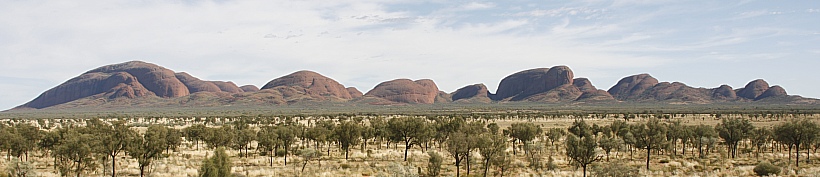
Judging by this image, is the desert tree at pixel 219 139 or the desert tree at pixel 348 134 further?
the desert tree at pixel 219 139

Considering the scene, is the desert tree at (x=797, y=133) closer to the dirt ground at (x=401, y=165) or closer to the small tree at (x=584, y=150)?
the dirt ground at (x=401, y=165)

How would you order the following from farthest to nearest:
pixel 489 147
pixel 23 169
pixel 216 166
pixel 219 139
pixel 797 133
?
1. pixel 219 139
2. pixel 797 133
3. pixel 489 147
4. pixel 23 169
5. pixel 216 166

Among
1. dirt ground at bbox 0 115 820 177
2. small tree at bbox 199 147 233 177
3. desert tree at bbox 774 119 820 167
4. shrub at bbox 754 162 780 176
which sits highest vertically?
desert tree at bbox 774 119 820 167

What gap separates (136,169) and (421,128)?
22223mm

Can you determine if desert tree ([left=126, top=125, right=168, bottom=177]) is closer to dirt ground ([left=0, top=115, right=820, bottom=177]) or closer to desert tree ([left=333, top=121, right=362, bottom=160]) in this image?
dirt ground ([left=0, top=115, right=820, bottom=177])

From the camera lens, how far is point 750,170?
1287 inches

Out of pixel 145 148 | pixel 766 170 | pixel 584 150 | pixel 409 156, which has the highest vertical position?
pixel 584 150

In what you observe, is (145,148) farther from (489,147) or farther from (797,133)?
(797,133)

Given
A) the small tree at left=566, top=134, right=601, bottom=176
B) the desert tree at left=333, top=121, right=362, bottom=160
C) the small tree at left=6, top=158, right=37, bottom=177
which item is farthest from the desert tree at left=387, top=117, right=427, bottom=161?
the small tree at left=6, top=158, right=37, bottom=177

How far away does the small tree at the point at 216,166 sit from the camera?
24.6 metres

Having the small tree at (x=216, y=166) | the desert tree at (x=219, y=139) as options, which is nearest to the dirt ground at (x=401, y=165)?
the desert tree at (x=219, y=139)

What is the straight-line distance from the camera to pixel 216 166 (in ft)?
83.7

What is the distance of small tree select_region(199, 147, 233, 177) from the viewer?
969 inches

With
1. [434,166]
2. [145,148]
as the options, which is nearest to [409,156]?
[434,166]
